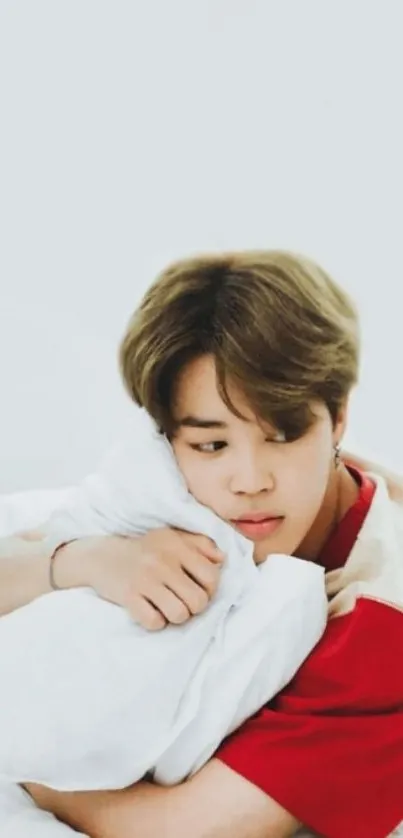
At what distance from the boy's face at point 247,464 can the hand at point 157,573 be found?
5 centimetres

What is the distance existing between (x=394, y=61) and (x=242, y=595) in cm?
66

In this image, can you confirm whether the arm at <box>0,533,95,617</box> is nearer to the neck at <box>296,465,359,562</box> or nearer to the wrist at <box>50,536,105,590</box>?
the wrist at <box>50,536,105,590</box>

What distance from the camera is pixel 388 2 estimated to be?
113cm

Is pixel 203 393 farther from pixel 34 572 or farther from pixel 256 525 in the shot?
pixel 34 572

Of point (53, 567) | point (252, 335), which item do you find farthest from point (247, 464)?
point (53, 567)

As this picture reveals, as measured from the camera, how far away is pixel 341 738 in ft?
2.48

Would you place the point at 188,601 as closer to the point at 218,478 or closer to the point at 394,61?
the point at 218,478

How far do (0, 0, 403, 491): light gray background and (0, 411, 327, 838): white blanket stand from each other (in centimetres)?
39

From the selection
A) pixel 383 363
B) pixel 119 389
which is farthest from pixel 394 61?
pixel 119 389

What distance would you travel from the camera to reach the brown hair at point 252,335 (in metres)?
0.82

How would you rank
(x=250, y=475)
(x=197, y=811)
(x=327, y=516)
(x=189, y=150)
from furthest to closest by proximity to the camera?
1. (x=189, y=150)
2. (x=327, y=516)
3. (x=250, y=475)
4. (x=197, y=811)

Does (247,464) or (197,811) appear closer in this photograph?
(197,811)

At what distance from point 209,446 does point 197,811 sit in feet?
0.97

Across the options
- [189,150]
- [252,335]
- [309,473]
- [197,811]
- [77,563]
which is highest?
[189,150]
